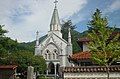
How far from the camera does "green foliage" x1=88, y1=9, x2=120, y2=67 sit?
22859 millimetres

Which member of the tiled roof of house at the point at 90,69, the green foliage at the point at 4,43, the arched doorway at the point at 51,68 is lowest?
the tiled roof of house at the point at 90,69

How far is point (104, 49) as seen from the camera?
23.1 m

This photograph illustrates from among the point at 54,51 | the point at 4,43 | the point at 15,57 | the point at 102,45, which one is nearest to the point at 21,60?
the point at 15,57

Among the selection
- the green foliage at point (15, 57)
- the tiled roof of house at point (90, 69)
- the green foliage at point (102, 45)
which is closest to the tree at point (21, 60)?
the green foliage at point (15, 57)

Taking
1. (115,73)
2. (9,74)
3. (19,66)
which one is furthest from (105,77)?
(19,66)

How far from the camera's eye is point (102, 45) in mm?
23328

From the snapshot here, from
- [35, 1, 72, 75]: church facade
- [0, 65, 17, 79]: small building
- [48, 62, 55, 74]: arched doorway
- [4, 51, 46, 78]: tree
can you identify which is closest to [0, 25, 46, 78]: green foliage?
[4, 51, 46, 78]: tree

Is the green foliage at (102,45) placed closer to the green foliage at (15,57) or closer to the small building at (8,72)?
the small building at (8,72)

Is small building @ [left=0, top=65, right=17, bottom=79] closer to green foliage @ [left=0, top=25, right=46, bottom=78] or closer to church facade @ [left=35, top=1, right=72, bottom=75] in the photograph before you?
green foliage @ [left=0, top=25, right=46, bottom=78]

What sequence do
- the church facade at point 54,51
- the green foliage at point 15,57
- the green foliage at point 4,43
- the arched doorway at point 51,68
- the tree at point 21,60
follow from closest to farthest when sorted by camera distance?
the green foliage at point 4,43 < the green foliage at point 15,57 < the tree at point 21,60 < the church facade at point 54,51 < the arched doorway at point 51,68

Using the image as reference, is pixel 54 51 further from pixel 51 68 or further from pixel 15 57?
pixel 15 57

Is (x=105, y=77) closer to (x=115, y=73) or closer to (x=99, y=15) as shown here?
(x=115, y=73)

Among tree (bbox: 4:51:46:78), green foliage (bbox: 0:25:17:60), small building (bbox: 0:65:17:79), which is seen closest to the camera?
small building (bbox: 0:65:17:79)

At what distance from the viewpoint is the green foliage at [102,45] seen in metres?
22.9
